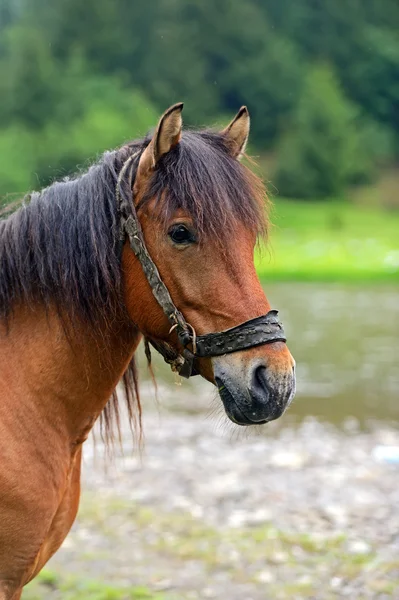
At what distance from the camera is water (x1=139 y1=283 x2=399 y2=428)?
407 inches

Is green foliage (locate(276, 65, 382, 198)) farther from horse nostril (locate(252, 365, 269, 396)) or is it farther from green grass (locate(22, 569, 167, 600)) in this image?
horse nostril (locate(252, 365, 269, 396))

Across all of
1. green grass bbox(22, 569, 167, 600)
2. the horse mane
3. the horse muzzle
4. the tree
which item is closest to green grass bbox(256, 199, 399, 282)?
the tree

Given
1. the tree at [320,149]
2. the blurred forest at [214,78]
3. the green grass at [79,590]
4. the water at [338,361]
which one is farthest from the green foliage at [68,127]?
the green grass at [79,590]

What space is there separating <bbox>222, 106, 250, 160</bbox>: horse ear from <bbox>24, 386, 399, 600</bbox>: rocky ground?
1342 millimetres

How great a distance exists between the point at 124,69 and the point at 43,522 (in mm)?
70734

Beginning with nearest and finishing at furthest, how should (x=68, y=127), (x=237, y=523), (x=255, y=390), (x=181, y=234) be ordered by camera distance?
(x=255, y=390), (x=181, y=234), (x=237, y=523), (x=68, y=127)

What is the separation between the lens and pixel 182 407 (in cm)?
1056

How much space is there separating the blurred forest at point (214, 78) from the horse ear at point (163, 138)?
38.2 m

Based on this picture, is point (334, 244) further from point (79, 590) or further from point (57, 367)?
point (57, 367)

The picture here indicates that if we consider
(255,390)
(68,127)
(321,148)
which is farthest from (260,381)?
(321,148)

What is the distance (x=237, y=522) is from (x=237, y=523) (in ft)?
0.08

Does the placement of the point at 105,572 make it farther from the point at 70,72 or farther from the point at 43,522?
the point at 70,72

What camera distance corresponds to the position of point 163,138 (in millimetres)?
2797

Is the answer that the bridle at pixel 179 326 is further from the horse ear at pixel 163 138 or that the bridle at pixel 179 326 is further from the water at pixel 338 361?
the water at pixel 338 361
